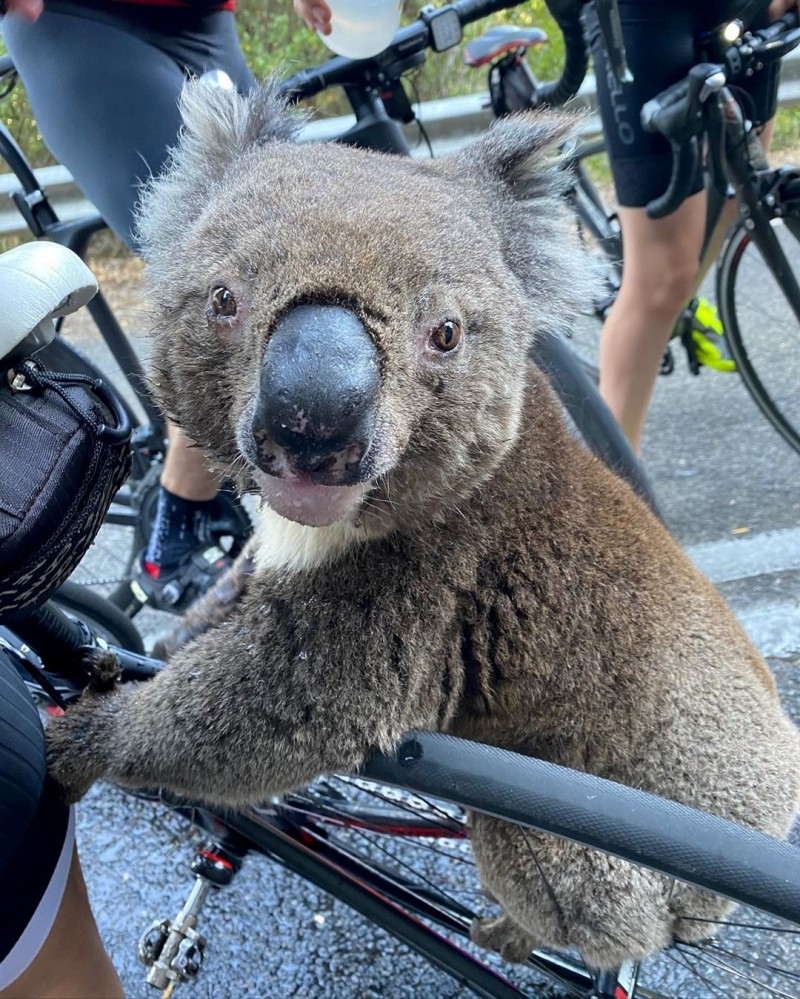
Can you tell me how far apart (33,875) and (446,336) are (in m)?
0.79

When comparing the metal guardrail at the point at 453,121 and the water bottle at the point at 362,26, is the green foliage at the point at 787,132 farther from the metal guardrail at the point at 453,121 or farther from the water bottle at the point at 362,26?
the water bottle at the point at 362,26

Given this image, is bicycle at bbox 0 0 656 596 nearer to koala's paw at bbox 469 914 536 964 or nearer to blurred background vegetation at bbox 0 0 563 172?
koala's paw at bbox 469 914 536 964

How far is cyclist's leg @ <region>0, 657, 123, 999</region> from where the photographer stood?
3.54 feet

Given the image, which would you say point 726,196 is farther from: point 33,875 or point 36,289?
point 33,875

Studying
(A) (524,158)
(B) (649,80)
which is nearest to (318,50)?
(B) (649,80)

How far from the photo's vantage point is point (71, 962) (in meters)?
1.30

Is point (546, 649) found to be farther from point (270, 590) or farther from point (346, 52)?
point (346, 52)

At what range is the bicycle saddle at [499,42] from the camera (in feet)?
8.91

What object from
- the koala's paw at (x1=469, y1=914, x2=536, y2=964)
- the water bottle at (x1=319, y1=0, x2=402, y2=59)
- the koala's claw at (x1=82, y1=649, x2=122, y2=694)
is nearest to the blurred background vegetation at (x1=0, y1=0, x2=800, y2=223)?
the water bottle at (x1=319, y1=0, x2=402, y2=59)

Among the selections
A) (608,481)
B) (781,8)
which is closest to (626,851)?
(608,481)

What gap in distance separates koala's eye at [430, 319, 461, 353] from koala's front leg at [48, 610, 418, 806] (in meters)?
0.39

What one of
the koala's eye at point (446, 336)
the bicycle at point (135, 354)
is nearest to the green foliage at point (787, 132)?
the bicycle at point (135, 354)

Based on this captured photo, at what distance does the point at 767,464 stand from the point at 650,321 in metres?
0.99

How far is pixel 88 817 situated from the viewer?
211cm
